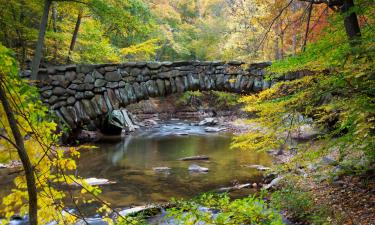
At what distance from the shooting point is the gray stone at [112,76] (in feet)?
31.6

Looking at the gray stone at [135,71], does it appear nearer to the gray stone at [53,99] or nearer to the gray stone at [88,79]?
the gray stone at [88,79]

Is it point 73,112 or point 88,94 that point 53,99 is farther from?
point 88,94

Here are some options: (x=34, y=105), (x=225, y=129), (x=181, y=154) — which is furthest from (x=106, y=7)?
(x=225, y=129)

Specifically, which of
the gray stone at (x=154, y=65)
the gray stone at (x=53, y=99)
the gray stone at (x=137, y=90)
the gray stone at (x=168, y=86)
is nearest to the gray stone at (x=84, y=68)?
the gray stone at (x=53, y=99)

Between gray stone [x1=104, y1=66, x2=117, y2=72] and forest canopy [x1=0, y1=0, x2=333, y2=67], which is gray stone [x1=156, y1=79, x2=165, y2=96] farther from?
forest canopy [x1=0, y1=0, x2=333, y2=67]

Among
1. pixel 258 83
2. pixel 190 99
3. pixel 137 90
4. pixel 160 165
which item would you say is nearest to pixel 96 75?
pixel 137 90

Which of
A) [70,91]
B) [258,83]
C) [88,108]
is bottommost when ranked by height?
[88,108]

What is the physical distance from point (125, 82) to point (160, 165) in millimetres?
2459

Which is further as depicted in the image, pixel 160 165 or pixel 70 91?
pixel 160 165

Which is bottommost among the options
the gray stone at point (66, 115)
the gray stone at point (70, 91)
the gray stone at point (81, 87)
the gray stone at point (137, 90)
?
the gray stone at point (66, 115)

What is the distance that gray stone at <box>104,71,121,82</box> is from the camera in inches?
379

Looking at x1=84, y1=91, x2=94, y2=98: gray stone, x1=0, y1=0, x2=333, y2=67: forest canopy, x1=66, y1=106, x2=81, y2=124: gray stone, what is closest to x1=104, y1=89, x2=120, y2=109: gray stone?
x1=84, y1=91, x2=94, y2=98: gray stone

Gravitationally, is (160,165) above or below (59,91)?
below

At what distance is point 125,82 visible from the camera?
385 inches
